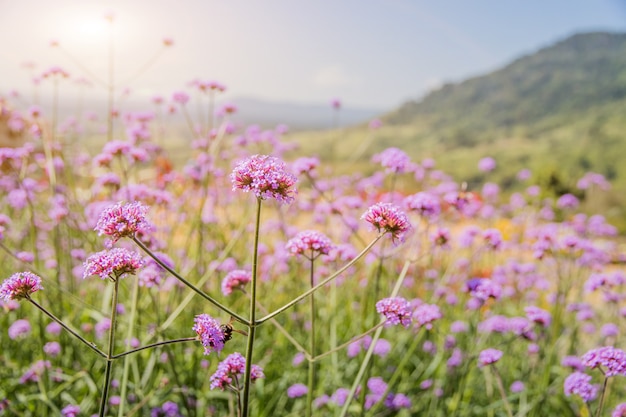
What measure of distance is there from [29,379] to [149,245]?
1.20 m

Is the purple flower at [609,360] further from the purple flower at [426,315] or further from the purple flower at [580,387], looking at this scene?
the purple flower at [426,315]

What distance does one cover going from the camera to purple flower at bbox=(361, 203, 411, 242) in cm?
166

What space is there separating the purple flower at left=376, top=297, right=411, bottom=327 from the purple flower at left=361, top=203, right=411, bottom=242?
1.10 feet

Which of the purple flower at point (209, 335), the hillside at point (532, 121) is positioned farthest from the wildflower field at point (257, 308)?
the hillside at point (532, 121)

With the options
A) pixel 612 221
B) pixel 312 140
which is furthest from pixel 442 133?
pixel 612 221

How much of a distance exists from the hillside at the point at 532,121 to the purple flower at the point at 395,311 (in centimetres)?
2609

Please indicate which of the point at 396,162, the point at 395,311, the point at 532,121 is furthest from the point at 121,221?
the point at 532,121

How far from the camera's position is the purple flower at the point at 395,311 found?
1.89 meters

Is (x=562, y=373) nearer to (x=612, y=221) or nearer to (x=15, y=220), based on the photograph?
(x=15, y=220)

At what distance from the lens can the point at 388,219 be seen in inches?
65.7

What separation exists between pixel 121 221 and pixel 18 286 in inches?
13.7

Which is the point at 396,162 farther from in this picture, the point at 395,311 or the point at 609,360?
the point at 609,360

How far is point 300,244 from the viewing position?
2080mm

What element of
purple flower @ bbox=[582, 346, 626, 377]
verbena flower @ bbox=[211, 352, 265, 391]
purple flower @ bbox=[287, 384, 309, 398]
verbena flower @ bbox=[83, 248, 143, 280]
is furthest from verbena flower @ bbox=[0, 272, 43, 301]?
purple flower @ bbox=[582, 346, 626, 377]
